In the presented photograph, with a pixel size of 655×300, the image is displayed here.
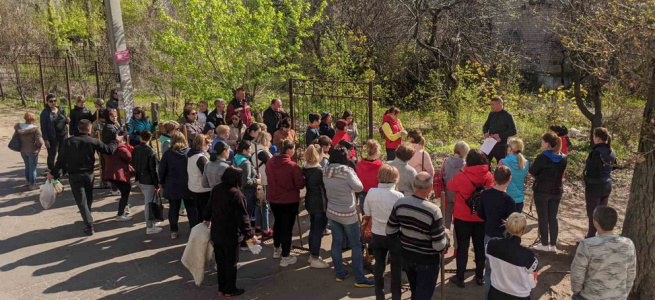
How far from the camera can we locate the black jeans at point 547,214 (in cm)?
648

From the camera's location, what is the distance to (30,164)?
930 centimetres

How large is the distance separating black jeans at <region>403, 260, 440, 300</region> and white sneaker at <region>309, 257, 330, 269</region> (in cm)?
169

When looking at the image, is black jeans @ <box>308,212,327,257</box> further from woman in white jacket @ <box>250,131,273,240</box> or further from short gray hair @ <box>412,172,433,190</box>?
short gray hair @ <box>412,172,433,190</box>

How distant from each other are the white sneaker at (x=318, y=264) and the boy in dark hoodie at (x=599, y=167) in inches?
136

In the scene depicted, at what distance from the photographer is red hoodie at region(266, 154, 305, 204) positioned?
6.07 metres

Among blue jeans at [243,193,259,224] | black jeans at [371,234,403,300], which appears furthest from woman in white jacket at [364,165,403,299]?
blue jeans at [243,193,259,224]

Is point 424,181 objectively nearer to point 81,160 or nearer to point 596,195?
point 596,195

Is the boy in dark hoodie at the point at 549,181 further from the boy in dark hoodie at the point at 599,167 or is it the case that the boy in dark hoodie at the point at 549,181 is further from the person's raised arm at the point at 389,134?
the person's raised arm at the point at 389,134

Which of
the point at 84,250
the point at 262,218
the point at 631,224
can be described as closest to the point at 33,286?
the point at 84,250

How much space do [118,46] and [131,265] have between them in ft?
17.6

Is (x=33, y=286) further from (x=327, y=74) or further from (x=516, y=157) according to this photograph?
(x=327, y=74)

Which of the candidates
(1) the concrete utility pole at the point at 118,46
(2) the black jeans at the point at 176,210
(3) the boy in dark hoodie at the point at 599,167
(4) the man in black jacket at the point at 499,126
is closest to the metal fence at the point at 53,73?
(1) the concrete utility pole at the point at 118,46

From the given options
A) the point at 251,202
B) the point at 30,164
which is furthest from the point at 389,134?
the point at 30,164

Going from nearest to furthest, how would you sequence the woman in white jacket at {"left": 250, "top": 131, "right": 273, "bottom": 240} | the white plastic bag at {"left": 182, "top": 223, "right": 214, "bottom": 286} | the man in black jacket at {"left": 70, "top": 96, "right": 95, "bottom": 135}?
the white plastic bag at {"left": 182, "top": 223, "right": 214, "bottom": 286} < the woman in white jacket at {"left": 250, "top": 131, "right": 273, "bottom": 240} < the man in black jacket at {"left": 70, "top": 96, "right": 95, "bottom": 135}
